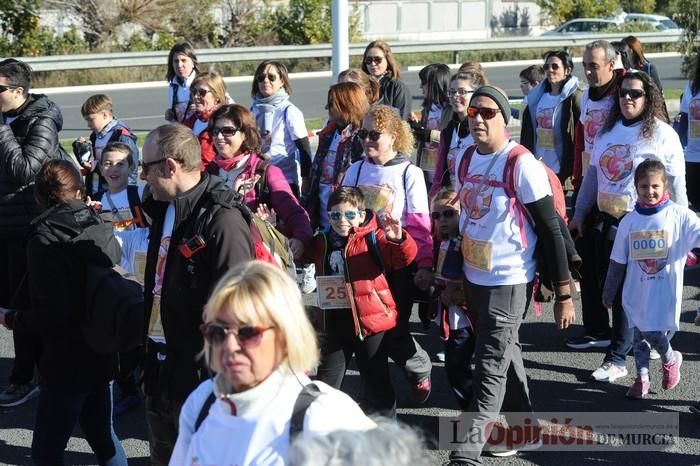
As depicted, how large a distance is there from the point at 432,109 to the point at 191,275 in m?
4.96

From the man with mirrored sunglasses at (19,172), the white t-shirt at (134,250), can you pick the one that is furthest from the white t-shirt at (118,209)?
the white t-shirt at (134,250)

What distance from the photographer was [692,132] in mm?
8422

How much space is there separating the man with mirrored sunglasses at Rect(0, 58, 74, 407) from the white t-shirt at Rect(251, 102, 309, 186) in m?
1.92

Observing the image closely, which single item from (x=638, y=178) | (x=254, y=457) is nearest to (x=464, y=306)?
(x=638, y=178)

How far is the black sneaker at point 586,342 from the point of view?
23.5 feet

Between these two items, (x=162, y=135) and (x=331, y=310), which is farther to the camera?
(x=331, y=310)

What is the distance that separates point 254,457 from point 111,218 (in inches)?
167

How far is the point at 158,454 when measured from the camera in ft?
13.6

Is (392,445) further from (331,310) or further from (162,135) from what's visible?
(331,310)

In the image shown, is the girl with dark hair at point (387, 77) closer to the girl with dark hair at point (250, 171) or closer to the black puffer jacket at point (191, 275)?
the girl with dark hair at point (250, 171)

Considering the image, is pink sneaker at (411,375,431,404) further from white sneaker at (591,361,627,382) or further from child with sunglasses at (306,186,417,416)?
white sneaker at (591,361,627,382)

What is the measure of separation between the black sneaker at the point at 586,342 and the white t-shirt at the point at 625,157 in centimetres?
110

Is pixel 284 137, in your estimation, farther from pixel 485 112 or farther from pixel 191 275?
pixel 191 275

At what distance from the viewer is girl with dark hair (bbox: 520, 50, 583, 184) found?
852cm
